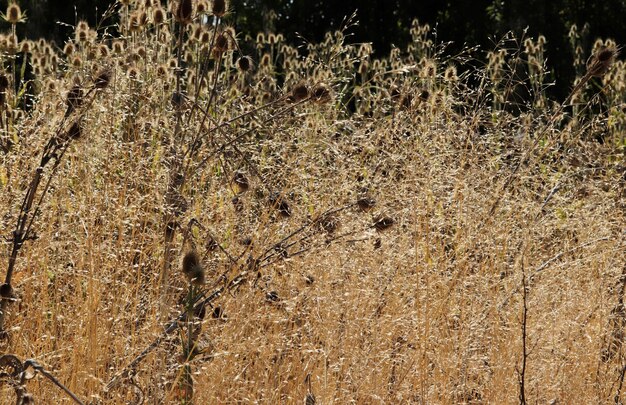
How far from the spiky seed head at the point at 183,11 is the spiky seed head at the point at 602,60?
1.07 meters

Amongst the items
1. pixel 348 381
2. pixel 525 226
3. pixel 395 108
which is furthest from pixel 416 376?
pixel 395 108

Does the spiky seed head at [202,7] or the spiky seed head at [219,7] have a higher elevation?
the spiky seed head at [219,7]

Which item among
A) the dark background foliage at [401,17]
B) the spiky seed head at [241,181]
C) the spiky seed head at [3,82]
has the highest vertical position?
the spiky seed head at [3,82]

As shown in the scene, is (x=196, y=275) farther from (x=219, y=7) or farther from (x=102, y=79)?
(x=219, y=7)

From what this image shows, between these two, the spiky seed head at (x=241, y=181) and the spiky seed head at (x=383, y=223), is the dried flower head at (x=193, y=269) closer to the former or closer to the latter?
the spiky seed head at (x=241, y=181)

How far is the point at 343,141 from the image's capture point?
3154 millimetres

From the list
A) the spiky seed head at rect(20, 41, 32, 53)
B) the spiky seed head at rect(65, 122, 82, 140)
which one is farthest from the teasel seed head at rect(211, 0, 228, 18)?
the spiky seed head at rect(20, 41, 32, 53)

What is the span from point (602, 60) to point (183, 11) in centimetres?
112

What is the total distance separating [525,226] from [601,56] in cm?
58

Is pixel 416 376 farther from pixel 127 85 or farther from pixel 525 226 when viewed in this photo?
pixel 127 85

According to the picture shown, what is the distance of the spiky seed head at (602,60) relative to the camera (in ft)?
8.41

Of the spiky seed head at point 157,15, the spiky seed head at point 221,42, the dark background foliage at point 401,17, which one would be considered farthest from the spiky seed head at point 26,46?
the dark background foliage at point 401,17

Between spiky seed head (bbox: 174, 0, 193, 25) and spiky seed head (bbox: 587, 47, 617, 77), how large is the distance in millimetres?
1073

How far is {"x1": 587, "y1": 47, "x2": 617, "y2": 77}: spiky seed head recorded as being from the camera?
2.56 m
